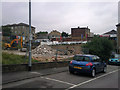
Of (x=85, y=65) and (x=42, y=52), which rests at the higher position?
(x=85, y=65)

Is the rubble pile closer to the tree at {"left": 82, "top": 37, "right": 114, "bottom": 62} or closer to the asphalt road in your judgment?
the tree at {"left": 82, "top": 37, "right": 114, "bottom": 62}

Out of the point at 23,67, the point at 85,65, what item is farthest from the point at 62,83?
the point at 23,67

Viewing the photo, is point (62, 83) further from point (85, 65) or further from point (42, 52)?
point (42, 52)

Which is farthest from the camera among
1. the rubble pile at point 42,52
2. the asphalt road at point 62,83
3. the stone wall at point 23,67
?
the rubble pile at point 42,52

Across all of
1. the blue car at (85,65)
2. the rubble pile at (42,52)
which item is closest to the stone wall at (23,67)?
the blue car at (85,65)

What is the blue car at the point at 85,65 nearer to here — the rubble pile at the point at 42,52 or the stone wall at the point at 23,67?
the stone wall at the point at 23,67

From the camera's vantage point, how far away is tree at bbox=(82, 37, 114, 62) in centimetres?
2214

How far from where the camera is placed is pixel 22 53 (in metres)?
12.7

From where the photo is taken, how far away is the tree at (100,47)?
2214 centimetres

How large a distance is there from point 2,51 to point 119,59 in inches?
636

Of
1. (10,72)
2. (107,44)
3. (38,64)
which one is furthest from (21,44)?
(107,44)

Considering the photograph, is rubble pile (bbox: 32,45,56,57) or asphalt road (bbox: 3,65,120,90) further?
rubble pile (bbox: 32,45,56,57)

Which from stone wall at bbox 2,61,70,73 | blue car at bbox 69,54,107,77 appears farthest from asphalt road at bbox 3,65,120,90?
stone wall at bbox 2,61,70,73

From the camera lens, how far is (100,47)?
22078 mm
